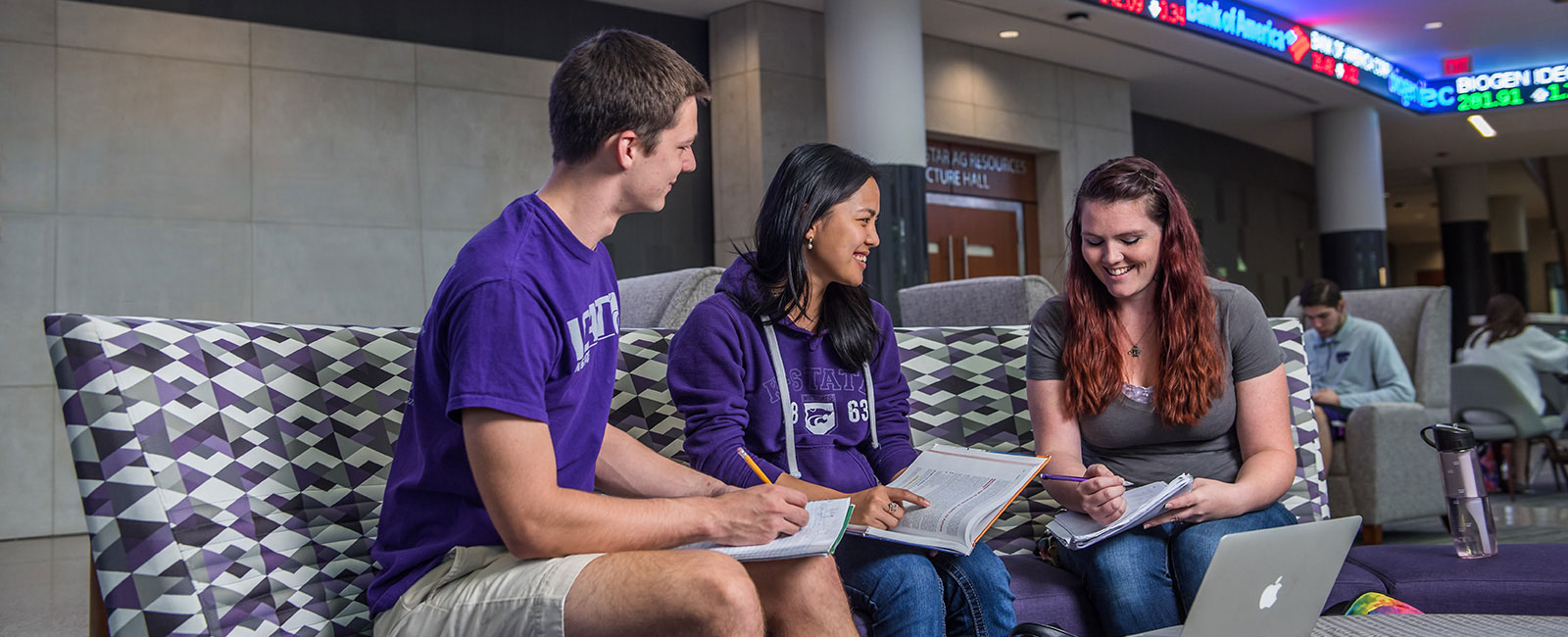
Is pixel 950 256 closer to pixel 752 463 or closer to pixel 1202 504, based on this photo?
pixel 1202 504

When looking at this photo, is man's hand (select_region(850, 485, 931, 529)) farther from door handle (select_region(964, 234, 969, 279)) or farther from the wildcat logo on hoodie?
door handle (select_region(964, 234, 969, 279))

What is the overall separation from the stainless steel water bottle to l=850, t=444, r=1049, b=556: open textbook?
0.90 metres

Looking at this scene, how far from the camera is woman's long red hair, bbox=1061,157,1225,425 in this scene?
82.7 inches

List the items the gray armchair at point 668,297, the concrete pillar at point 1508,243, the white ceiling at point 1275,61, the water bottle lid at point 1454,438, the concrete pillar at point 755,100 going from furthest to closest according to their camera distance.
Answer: the concrete pillar at point 1508,243 → the white ceiling at point 1275,61 → the concrete pillar at point 755,100 → the gray armchair at point 668,297 → the water bottle lid at point 1454,438

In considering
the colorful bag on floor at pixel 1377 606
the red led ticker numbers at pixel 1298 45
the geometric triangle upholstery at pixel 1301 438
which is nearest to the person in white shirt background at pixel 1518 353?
the red led ticker numbers at pixel 1298 45

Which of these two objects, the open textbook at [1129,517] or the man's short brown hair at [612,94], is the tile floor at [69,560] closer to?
the open textbook at [1129,517]

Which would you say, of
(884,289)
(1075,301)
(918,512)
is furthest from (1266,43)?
(918,512)

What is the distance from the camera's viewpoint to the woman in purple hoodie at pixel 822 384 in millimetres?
1897

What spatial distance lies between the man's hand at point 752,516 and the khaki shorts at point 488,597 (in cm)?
17

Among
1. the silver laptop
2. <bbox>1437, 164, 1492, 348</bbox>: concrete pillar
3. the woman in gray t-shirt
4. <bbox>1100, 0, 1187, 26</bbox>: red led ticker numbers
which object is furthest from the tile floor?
<bbox>1437, 164, 1492, 348</bbox>: concrete pillar

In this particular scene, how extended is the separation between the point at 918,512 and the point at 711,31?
6.06 metres

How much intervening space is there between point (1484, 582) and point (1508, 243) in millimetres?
17125

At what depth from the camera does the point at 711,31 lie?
24.6ft

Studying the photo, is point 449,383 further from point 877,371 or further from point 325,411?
point 877,371
